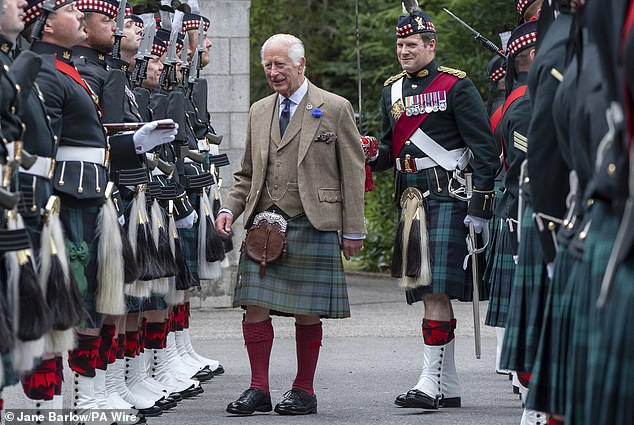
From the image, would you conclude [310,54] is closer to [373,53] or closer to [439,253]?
[373,53]

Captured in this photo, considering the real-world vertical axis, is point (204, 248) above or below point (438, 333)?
above

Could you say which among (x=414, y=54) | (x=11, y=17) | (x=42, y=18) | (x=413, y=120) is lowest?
(x=413, y=120)

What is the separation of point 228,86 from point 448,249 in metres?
5.30

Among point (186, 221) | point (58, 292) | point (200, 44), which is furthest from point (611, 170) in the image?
point (200, 44)

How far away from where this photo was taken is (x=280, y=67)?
7.78m

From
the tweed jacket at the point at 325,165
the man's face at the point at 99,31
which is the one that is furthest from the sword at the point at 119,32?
the tweed jacket at the point at 325,165

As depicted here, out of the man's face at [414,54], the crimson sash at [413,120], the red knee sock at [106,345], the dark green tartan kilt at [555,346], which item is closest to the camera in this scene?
the dark green tartan kilt at [555,346]

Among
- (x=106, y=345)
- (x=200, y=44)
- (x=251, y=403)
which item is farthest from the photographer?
(x=200, y=44)

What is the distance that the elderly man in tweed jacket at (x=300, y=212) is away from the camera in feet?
25.2

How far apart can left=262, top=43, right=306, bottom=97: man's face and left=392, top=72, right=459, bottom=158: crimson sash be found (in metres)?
0.73

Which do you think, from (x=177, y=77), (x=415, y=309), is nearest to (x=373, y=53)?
(x=415, y=309)

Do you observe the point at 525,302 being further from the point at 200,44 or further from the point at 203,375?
the point at 200,44

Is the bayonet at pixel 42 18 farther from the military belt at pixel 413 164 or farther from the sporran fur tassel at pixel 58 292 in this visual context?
the military belt at pixel 413 164

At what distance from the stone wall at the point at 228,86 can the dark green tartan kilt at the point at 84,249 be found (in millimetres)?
6592
